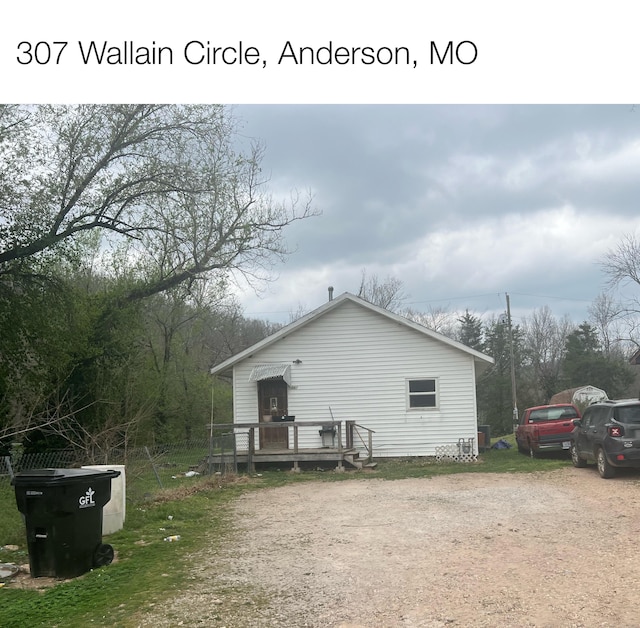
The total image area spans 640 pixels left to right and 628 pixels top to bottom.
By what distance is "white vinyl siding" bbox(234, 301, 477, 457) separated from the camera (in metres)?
19.5

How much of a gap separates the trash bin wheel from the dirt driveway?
113 centimetres

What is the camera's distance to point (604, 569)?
256 inches

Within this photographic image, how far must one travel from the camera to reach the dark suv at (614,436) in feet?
41.6

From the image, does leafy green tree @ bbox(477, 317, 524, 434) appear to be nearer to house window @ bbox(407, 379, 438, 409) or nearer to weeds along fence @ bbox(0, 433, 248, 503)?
house window @ bbox(407, 379, 438, 409)

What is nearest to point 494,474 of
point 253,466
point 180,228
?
point 253,466

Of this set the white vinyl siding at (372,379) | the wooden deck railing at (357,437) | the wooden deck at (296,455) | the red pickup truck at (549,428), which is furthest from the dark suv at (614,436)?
the wooden deck railing at (357,437)

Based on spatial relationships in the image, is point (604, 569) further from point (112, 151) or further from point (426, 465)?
point (112, 151)

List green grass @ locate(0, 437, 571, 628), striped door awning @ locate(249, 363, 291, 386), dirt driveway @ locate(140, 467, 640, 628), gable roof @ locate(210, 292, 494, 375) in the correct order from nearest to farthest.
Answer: dirt driveway @ locate(140, 467, 640, 628) < green grass @ locate(0, 437, 571, 628) < striped door awning @ locate(249, 363, 291, 386) < gable roof @ locate(210, 292, 494, 375)

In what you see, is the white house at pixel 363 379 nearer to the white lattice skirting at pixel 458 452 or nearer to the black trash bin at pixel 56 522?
the white lattice skirting at pixel 458 452

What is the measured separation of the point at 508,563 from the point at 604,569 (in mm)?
923

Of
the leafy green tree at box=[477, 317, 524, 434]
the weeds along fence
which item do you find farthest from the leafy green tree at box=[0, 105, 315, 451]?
the leafy green tree at box=[477, 317, 524, 434]

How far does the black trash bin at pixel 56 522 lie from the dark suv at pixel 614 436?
32.6 feet

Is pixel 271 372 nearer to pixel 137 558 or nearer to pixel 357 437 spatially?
pixel 357 437

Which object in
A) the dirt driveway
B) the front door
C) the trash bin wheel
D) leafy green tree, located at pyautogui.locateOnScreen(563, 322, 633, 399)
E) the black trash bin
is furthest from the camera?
leafy green tree, located at pyautogui.locateOnScreen(563, 322, 633, 399)
